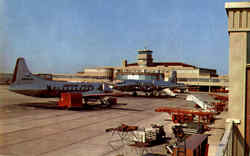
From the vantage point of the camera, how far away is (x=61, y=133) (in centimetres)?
2373

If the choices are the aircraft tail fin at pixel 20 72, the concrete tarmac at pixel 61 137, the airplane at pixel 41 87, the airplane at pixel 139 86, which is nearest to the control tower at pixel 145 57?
the airplane at pixel 139 86

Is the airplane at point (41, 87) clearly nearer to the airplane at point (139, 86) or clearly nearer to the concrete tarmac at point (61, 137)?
the concrete tarmac at point (61, 137)

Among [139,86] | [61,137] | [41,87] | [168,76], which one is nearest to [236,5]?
[61,137]

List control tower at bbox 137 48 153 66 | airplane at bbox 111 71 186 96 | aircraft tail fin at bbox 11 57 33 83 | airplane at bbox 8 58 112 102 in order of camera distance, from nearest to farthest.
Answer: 1. aircraft tail fin at bbox 11 57 33 83
2. airplane at bbox 8 58 112 102
3. airplane at bbox 111 71 186 96
4. control tower at bbox 137 48 153 66

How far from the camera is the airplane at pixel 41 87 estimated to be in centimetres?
4006

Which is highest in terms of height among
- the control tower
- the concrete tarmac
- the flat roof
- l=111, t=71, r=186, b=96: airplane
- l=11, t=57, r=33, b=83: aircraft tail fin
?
the control tower

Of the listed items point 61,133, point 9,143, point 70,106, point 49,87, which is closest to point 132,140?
point 61,133

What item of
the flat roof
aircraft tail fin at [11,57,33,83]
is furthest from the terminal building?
the flat roof

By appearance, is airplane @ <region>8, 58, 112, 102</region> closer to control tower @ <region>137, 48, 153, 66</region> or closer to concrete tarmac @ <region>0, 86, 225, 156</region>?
concrete tarmac @ <region>0, 86, 225, 156</region>

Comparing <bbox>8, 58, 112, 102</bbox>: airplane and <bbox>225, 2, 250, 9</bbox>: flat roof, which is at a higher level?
<bbox>225, 2, 250, 9</bbox>: flat roof

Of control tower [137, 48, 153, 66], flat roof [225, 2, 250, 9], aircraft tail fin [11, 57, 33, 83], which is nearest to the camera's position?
flat roof [225, 2, 250, 9]

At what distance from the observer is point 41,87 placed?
140ft

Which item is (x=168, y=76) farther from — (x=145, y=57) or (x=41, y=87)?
(x=41, y=87)

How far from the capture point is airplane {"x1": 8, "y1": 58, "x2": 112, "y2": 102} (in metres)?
40.1
